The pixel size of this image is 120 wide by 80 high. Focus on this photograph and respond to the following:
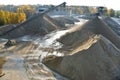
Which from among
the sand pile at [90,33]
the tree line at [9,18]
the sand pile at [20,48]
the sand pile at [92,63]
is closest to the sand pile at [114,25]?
the sand pile at [90,33]

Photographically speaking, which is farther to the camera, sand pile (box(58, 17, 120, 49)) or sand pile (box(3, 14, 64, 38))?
sand pile (box(3, 14, 64, 38))

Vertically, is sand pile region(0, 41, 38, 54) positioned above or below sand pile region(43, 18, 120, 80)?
below

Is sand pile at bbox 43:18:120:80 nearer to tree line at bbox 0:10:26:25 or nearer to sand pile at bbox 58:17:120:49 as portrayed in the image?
sand pile at bbox 58:17:120:49

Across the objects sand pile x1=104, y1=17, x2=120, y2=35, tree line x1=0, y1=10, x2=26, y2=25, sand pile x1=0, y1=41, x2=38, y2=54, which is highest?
tree line x1=0, y1=10, x2=26, y2=25

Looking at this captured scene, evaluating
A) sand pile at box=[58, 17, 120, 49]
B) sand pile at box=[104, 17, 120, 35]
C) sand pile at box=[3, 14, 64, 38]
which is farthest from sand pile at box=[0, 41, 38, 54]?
sand pile at box=[104, 17, 120, 35]

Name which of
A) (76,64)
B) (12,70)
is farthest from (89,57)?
(12,70)

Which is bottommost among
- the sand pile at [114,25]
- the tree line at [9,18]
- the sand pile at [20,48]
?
the sand pile at [114,25]

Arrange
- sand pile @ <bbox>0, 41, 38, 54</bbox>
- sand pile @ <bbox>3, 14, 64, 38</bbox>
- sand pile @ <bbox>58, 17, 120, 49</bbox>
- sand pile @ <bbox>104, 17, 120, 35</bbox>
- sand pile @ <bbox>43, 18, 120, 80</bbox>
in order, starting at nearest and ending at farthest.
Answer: sand pile @ <bbox>43, 18, 120, 80</bbox>, sand pile @ <bbox>0, 41, 38, 54</bbox>, sand pile @ <bbox>58, 17, 120, 49</bbox>, sand pile @ <bbox>3, 14, 64, 38</bbox>, sand pile @ <bbox>104, 17, 120, 35</bbox>

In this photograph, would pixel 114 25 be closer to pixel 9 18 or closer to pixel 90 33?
pixel 90 33

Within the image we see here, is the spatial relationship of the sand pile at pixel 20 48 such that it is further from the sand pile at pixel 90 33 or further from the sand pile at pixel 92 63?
the sand pile at pixel 92 63

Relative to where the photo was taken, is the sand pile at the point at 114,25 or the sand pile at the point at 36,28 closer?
the sand pile at the point at 36,28

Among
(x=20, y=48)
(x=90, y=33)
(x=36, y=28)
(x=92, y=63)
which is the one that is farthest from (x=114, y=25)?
(x=92, y=63)
